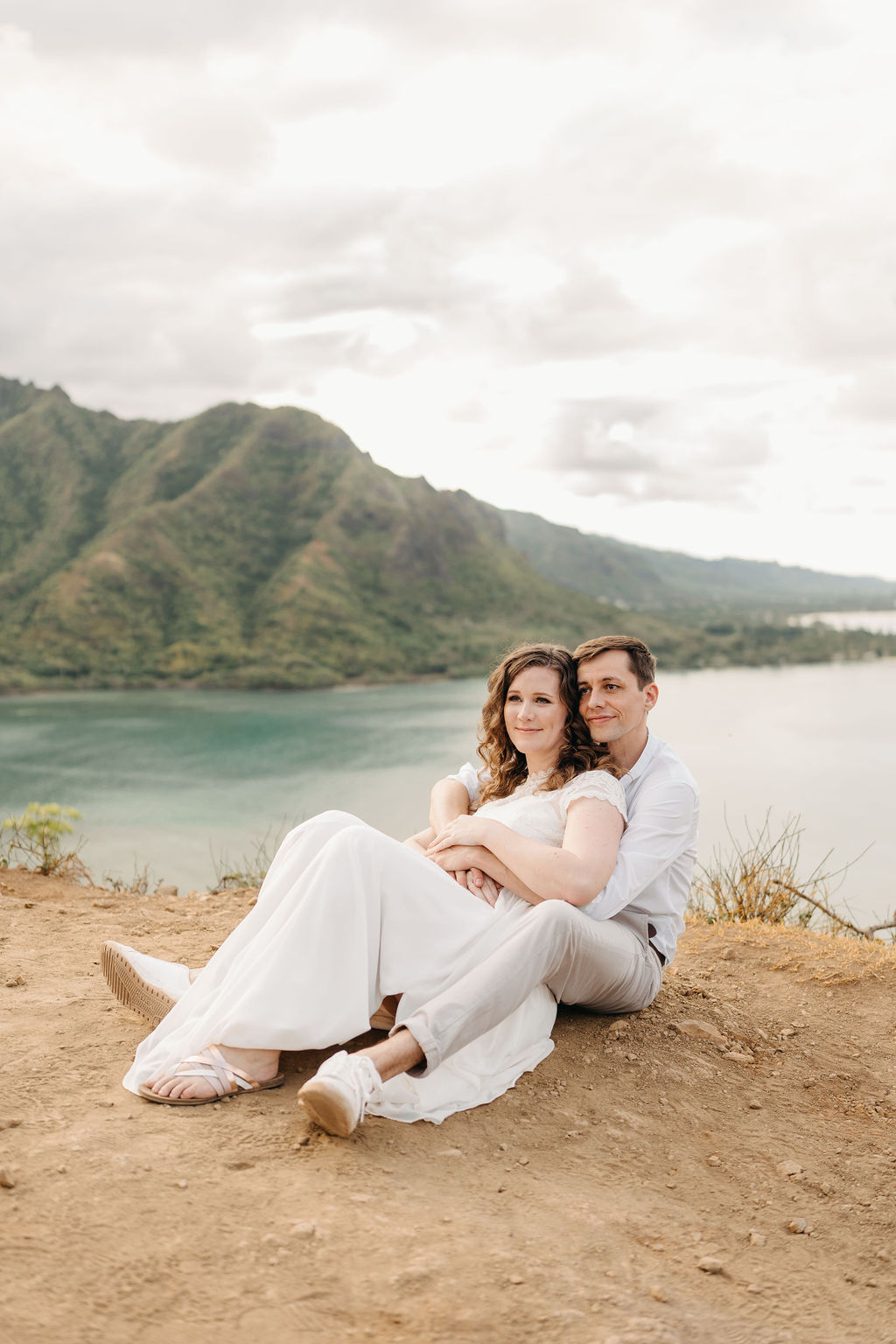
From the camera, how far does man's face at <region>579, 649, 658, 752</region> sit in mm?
3004

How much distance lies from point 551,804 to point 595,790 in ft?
0.63

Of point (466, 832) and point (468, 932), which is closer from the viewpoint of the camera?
point (468, 932)

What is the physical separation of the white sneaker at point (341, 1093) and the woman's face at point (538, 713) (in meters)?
1.21

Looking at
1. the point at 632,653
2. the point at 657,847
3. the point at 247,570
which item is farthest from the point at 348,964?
the point at 247,570

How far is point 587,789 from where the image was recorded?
2.81 meters

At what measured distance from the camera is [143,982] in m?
2.86

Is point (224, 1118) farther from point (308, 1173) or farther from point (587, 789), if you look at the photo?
point (587, 789)

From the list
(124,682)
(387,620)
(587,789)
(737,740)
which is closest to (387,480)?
(387,620)

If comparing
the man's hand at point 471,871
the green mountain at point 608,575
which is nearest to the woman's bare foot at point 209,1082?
the man's hand at point 471,871

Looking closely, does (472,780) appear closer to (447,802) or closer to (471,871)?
(447,802)

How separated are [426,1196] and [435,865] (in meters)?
0.88

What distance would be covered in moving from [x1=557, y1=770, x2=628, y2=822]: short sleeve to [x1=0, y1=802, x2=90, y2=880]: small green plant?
4306 mm

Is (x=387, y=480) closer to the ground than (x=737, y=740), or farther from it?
farther from it

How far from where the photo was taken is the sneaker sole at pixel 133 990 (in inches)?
111
